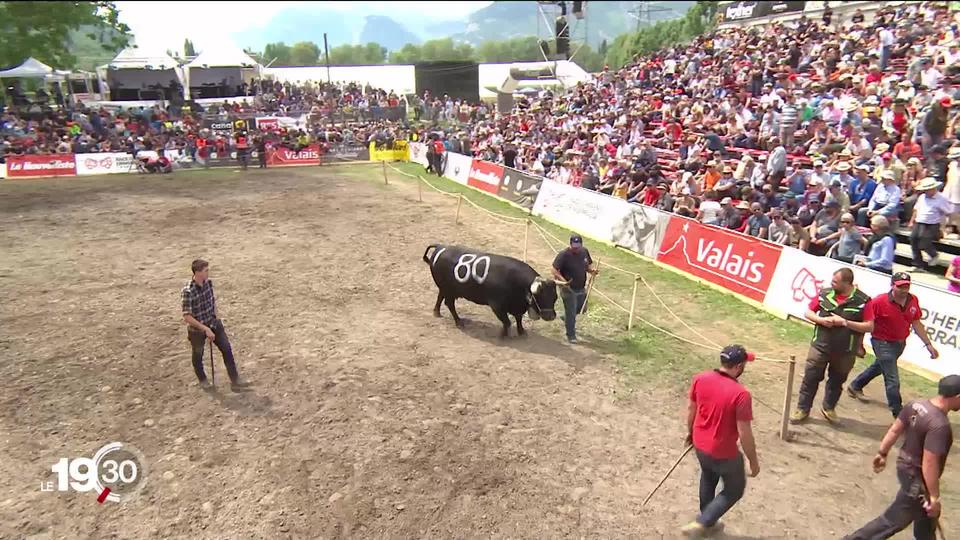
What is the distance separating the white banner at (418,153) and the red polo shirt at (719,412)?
2931 cm

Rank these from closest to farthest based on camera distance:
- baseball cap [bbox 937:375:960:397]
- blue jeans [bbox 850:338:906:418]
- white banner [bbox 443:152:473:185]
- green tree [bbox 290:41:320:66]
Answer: baseball cap [bbox 937:375:960:397], blue jeans [bbox 850:338:906:418], white banner [bbox 443:152:473:185], green tree [bbox 290:41:320:66]

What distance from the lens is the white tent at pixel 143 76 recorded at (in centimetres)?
4559

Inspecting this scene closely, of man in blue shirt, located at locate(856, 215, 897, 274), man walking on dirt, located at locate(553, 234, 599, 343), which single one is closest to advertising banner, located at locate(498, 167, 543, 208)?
man walking on dirt, located at locate(553, 234, 599, 343)

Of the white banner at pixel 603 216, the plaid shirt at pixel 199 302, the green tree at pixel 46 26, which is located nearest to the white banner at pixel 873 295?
the white banner at pixel 603 216

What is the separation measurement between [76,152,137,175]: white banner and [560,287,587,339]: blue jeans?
2939cm

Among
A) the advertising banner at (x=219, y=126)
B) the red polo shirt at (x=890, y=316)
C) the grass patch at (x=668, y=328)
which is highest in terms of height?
the advertising banner at (x=219, y=126)

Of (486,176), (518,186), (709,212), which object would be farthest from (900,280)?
(486,176)

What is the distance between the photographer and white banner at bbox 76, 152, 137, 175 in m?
31.3

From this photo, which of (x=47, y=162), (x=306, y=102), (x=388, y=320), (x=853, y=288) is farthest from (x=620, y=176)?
(x=306, y=102)

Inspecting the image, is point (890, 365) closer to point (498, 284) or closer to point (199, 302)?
point (498, 284)

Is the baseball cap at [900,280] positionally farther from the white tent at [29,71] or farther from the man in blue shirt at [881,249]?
the white tent at [29,71]

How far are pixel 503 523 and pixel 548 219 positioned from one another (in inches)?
587

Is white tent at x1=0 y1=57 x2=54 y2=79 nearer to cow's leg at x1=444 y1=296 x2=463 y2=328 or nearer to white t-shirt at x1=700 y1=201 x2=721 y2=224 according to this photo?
cow's leg at x1=444 y1=296 x2=463 y2=328

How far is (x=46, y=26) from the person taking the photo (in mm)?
43250
